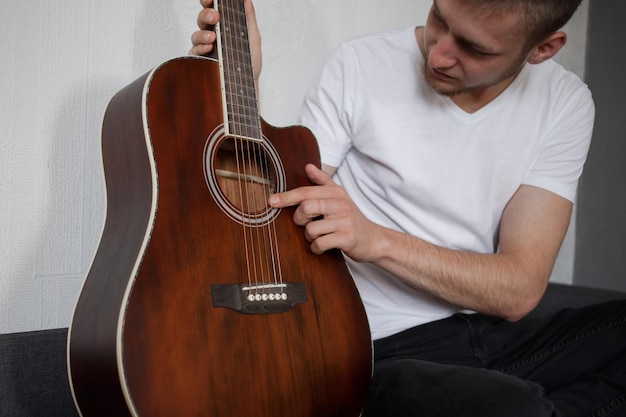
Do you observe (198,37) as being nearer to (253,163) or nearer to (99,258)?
(253,163)

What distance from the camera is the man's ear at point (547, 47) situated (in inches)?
47.1

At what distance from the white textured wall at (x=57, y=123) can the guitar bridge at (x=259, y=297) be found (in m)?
0.45

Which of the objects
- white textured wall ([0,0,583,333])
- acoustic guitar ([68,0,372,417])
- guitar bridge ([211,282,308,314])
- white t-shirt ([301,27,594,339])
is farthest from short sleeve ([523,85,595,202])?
white textured wall ([0,0,583,333])

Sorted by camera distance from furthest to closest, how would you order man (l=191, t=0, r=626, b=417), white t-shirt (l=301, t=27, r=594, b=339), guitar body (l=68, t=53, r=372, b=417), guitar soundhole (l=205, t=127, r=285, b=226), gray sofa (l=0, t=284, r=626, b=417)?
1. white t-shirt (l=301, t=27, r=594, b=339)
2. man (l=191, t=0, r=626, b=417)
3. gray sofa (l=0, t=284, r=626, b=417)
4. guitar soundhole (l=205, t=127, r=285, b=226)
5. guitar body (l=68, t=53, r=372, b=417)

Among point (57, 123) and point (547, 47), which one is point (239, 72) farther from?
point (547, 47)

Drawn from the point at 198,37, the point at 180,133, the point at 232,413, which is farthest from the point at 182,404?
the point at 198,37

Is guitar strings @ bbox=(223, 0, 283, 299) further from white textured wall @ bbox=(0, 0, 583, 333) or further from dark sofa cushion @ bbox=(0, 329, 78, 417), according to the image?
dark sofa cushion @ bbox=(0, 329, 78, 417)

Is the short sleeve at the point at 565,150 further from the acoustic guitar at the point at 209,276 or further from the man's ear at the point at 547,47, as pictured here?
the acoustic guitar at the point at 209,276

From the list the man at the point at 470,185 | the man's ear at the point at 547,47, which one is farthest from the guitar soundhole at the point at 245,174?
the man's ear at the point at 547,47

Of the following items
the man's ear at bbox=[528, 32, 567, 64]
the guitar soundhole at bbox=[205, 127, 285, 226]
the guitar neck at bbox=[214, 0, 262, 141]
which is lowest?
the guitar soundhole at bbox=[205, 127, 285, 226]

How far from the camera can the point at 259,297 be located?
88 cm

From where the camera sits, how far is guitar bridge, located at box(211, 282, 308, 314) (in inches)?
32.9

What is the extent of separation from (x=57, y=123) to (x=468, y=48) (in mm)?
751

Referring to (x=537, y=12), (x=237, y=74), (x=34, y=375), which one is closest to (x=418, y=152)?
(x=537, y=12)
